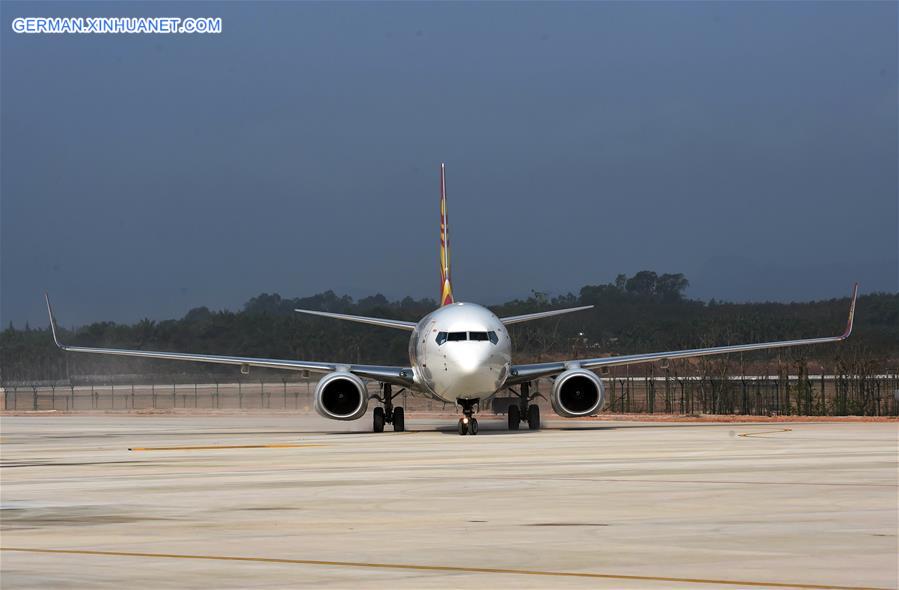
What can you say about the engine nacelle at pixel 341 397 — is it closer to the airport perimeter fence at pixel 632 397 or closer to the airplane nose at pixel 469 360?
the airplane nose at pixel 469 360

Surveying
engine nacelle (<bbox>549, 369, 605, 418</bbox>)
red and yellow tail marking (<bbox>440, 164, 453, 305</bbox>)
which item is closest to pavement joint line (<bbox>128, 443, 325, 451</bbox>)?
engine nacelle (<bbox>549, 369, 605, 418</bbox>)

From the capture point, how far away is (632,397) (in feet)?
218

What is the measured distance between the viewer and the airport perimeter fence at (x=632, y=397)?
5000 cm

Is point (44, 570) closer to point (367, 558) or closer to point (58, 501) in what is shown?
point (367, 558)

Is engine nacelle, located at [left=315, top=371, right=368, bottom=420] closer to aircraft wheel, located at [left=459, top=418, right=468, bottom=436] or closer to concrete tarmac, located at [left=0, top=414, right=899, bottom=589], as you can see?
aircraft wheel, located at [left=459, top=418, right=468, bottom=436]

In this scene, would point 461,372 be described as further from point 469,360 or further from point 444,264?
point 444,264

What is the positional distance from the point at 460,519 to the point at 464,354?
20470 millimetres

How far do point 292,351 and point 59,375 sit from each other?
45.4ft

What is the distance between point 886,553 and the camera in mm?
9141

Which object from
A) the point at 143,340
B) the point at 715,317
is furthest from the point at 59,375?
the point at 715,317

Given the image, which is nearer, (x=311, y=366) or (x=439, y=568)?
(x=439, y=568)

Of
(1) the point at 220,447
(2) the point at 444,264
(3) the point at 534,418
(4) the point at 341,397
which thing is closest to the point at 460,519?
(1) the point at 220,447

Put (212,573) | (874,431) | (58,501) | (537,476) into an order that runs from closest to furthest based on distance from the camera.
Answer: (212,573)
(58,501)
(537,476)
(874,431)

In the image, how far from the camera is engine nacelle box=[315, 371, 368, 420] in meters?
35.5
